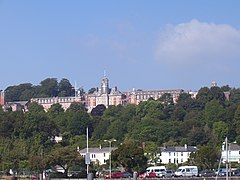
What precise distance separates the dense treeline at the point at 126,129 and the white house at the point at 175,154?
2619 mm

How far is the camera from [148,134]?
128875 millimetres

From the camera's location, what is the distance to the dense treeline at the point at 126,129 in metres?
87.7

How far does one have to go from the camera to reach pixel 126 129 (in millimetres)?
137500

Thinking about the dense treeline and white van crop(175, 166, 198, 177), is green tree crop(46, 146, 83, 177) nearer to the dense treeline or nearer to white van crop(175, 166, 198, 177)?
the dense treeline

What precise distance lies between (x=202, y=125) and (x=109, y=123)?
17.2 m

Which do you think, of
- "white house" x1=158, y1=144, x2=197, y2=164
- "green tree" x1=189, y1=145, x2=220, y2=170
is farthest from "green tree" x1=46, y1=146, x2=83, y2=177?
"white house" x1=158, y1=144, x2=197, y2=164

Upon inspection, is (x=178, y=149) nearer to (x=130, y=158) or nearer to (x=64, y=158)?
(x=130, y=158)

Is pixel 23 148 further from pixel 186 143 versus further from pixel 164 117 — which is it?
pixel 164 117

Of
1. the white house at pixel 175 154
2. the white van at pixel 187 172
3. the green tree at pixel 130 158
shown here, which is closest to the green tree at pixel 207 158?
the white van at pixel 187 172

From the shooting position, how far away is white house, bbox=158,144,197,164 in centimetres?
11581

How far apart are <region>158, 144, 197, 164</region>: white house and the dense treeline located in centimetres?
262

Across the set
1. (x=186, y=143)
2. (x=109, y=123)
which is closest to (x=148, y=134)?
(x=186, y=143)

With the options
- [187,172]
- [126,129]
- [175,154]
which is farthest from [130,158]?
[126,129]

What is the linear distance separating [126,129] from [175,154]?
70.2 feet
